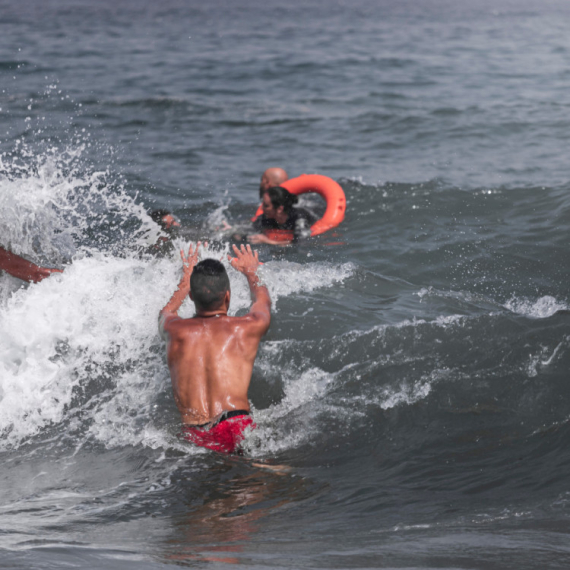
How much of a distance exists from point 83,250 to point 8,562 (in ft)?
18.5

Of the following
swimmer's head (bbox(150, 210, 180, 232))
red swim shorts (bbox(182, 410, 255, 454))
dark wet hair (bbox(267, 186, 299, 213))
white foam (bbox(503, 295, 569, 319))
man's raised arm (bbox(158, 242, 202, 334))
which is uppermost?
dark wet hair (bbox(267, 186, 299, 213))

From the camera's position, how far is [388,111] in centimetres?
1605

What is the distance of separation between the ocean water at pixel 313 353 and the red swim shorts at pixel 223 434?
0.24 ft

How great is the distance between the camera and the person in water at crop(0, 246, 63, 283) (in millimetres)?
6062

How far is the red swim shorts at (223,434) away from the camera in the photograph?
439 centimetres

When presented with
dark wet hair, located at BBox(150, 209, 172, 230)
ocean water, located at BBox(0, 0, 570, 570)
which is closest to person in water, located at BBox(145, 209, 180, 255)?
dark wet hair, located at BBox(150, 209, 172, 230)

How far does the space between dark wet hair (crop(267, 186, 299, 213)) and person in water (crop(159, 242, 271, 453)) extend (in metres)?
4.16

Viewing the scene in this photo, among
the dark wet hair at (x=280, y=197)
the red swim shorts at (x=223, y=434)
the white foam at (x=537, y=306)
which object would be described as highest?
the dark wet hair at (x=280, y=197)

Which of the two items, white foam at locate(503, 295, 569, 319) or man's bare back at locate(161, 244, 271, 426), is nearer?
man's bare back at locate(161, 244, 271, 426)

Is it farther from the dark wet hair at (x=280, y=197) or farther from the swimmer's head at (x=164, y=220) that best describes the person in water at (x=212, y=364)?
the dark wet hair at (x=280, y=197)

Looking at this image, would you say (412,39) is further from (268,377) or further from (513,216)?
(268,377)

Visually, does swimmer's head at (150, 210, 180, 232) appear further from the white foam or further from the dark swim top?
the white foam

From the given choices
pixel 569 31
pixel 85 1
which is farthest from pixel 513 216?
pixel 85 1

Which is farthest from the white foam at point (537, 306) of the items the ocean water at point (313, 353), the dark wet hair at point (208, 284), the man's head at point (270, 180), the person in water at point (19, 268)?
the person in water at point (19, 268)
